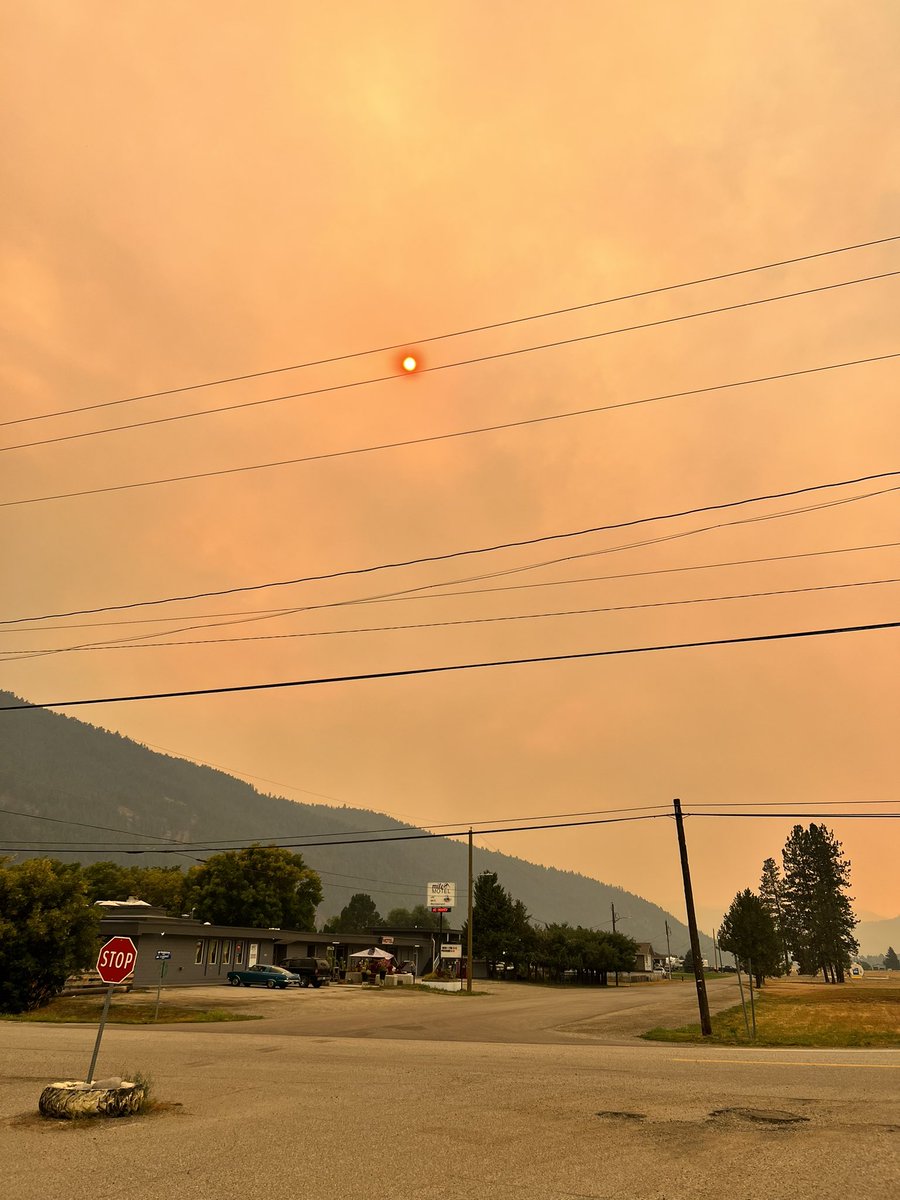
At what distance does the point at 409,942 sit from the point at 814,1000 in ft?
152

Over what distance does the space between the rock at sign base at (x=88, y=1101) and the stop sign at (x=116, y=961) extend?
165cm

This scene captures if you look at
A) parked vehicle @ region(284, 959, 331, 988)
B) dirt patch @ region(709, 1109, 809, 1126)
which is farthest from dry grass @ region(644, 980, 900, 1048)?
parked vehicle @ region(284, 959, 331, 988)

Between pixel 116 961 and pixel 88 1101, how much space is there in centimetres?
218

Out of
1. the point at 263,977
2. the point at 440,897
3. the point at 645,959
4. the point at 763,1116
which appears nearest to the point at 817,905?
the point at 645,959

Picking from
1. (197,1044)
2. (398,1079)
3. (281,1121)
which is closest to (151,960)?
(197,1044)

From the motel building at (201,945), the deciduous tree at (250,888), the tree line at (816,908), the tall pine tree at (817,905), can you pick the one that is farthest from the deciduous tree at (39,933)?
the tall pine tree at (817,905)

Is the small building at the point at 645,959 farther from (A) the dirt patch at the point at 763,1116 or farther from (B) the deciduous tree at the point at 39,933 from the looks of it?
(A) the dirt patch at the point at 763,1116

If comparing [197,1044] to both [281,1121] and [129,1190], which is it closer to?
[281,1121]

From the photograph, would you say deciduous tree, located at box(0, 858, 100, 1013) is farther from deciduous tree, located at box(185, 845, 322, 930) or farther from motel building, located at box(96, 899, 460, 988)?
deciduous tree, located at box(185, 845, 322, 930)

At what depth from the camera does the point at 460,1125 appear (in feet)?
39.0

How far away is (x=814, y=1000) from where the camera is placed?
62469 millimetres

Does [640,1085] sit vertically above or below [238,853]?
below

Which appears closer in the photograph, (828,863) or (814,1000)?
(814,1000)

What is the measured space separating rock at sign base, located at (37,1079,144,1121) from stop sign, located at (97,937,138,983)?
165cm
